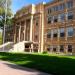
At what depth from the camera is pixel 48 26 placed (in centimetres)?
5594

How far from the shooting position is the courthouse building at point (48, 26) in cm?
4934

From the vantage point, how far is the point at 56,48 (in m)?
52.5

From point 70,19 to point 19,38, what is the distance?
2140cm

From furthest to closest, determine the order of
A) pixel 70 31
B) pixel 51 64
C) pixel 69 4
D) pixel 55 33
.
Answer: pixel 55 33 < pixel 69 4 < pixel 70 31 < pixel 51 64

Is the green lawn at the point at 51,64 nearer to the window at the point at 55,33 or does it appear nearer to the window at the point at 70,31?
the window at the point at 70,31

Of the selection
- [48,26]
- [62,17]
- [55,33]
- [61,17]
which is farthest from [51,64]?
[48,26]

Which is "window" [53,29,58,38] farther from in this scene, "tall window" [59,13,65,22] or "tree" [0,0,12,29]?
"tree" [0,0,12,29]

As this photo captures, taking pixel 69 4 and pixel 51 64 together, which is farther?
pixel 69 4

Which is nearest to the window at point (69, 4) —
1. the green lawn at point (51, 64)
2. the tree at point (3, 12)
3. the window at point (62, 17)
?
the window at point (62, 17)

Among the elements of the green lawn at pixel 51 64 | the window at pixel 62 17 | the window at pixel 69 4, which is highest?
the window at pixel 69 4

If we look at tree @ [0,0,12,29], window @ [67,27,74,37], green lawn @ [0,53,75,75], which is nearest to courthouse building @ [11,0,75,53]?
window @ [67,27,74,37]

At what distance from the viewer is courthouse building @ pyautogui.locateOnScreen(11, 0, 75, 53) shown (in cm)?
4934

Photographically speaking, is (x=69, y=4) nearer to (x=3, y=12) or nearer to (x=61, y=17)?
(x=61, y=17)

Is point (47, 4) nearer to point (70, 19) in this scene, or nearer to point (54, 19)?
point (54, 19)
